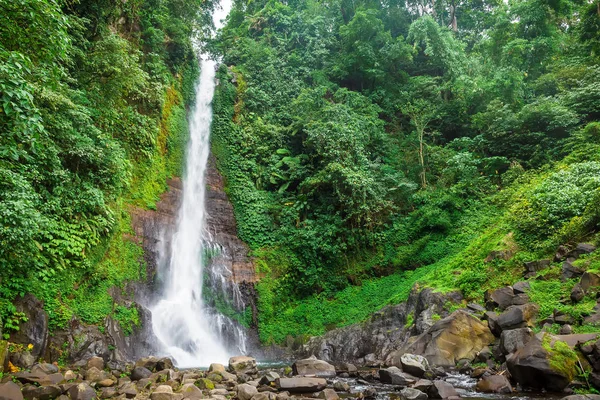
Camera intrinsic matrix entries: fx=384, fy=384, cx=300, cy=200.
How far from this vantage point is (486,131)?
1939cm

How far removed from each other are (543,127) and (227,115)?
1658cm

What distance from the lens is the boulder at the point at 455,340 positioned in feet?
27.1

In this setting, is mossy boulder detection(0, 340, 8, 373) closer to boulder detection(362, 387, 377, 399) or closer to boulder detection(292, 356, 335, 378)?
boulder detection(292, 356, 335, 378)

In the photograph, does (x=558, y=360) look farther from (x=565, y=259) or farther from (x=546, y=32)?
(x=546, y=32)

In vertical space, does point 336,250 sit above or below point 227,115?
below

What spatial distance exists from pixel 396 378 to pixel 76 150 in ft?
34.6

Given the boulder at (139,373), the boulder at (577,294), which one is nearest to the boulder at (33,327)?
the boulder at (139,373)

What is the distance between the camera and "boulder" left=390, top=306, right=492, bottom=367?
8.25m

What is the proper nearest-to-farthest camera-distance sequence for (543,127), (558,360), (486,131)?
(558,360), (543,127), (486,131)

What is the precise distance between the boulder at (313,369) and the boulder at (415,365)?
190 centimetres

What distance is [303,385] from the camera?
280 inches

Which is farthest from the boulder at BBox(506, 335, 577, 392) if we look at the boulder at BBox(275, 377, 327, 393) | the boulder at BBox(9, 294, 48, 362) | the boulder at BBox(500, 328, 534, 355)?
the boulder at BBox(9, 294, 48, 362)

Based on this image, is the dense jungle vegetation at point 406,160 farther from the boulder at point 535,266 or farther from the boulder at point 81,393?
the boulder at point 81,393

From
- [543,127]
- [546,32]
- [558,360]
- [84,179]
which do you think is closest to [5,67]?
[84,179]
